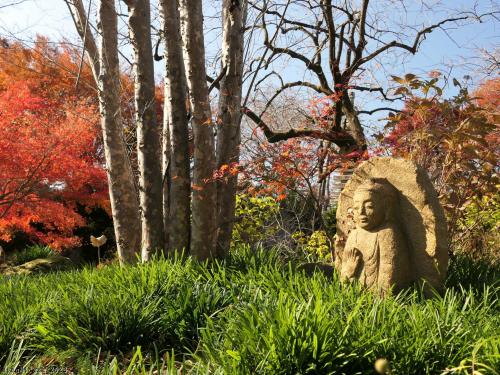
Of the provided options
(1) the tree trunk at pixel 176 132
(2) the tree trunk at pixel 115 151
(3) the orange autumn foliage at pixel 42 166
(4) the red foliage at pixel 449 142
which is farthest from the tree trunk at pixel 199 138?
(3) the orange autumn foliage at pixel 42 166

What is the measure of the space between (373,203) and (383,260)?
1.48 feet

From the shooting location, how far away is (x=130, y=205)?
5258mm

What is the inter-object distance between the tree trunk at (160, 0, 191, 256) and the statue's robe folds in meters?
2.02

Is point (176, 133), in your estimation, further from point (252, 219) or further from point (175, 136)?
point (252, 219)

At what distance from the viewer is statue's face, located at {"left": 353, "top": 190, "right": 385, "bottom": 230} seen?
350 centimetres

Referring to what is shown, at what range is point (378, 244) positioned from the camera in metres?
3.55

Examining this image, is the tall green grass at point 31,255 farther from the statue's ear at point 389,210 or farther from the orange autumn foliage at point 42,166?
the statue's ear at point 389,210

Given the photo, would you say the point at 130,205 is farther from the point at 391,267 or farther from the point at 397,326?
the point at 397,326

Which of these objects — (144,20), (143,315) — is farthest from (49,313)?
(144,20)

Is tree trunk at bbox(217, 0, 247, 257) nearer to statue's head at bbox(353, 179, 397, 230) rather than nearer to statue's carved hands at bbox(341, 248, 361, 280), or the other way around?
statue's carved hands at bbox(341, 248, 361, 280)

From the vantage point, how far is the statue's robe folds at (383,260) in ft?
11.4

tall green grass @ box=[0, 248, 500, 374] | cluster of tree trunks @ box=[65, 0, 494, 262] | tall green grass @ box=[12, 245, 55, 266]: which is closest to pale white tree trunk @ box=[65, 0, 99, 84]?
cluster of tree trunks @ box=[65, 0, 494, 262]

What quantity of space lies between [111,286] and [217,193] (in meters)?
1.86

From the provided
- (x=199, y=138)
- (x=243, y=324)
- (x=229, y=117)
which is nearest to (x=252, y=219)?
(x=229, y=117)
